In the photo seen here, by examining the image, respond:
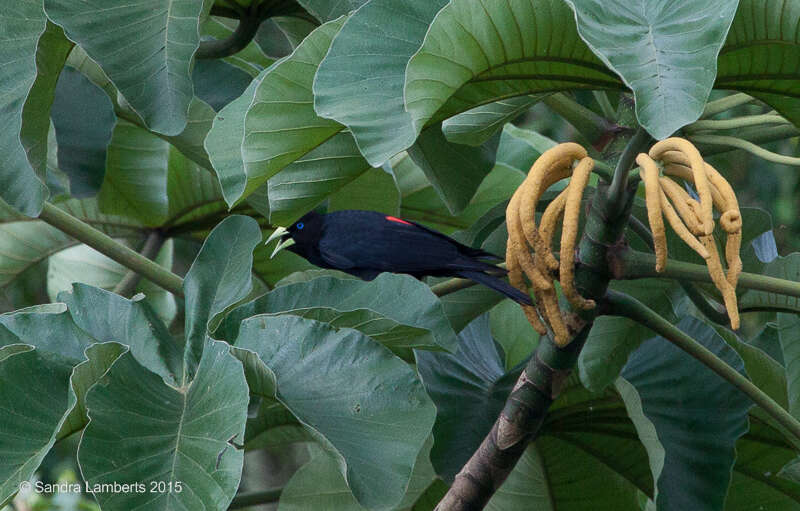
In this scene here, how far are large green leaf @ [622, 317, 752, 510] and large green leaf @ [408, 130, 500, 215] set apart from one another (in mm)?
409

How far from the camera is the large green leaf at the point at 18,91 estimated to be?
141cm

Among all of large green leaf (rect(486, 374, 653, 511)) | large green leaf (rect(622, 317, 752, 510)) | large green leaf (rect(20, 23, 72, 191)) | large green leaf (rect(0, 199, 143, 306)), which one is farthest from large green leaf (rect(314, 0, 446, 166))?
large green leaf (rect(0, 199, 143, 306))

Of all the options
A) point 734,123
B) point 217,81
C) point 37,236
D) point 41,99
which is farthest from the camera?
point 37,236

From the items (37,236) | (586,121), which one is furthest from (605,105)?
(37,236)

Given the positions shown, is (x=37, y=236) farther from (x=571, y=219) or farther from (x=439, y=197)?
(x=571, y=219)

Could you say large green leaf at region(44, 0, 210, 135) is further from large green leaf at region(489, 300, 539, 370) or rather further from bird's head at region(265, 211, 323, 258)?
large green leaf at region(489, 300, 539, 370)

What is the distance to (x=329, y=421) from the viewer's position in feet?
4.17

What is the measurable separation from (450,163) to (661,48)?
2.20ft

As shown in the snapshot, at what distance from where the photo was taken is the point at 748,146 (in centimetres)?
129

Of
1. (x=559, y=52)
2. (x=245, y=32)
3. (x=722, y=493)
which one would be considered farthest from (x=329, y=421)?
(x=245, y=32)

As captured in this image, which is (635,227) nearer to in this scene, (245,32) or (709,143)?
(709,143)

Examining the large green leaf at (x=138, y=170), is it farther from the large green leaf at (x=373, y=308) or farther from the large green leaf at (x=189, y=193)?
the large green leaf at (x=373, y=308)

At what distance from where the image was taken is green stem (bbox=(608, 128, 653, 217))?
4.02 feet

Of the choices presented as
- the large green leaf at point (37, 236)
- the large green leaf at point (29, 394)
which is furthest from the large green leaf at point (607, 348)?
the large green leaf at point (37, 236)
